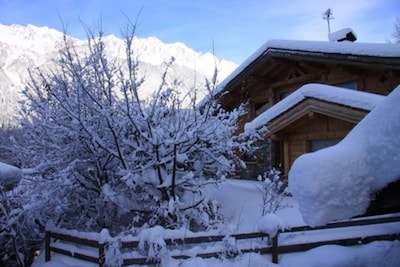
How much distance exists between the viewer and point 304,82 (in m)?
12.5

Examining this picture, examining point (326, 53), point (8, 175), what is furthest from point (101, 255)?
point (326, 53)

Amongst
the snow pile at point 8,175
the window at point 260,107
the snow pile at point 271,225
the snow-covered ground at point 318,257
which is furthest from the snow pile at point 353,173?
the window at point 260,107

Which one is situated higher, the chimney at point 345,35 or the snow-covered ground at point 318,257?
the chimney at point 345,35

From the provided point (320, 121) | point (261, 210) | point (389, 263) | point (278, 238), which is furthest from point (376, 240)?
point (320, 121)

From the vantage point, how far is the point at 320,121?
413 inches

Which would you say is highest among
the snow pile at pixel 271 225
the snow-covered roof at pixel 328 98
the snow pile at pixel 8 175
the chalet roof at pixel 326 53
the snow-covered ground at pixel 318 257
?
the chalet roof at pixel 326 53

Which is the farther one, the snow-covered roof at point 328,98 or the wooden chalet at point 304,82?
the wooden chalet at point 304,82

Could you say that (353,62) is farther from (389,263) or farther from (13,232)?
(13,232)

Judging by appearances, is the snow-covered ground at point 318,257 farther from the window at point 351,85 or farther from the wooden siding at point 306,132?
the window at point 351,85

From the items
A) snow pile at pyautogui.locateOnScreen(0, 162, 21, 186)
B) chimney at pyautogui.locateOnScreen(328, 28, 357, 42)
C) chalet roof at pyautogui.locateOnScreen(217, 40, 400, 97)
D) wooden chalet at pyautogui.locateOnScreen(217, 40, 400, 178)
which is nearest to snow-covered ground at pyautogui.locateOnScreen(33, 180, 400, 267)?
snow pile at pyautogui.locateOnScreen(0, 162, 21, 186)

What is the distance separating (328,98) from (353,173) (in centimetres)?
765

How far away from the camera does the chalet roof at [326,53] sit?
357 inches

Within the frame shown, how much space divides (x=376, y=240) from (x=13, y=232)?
804cm

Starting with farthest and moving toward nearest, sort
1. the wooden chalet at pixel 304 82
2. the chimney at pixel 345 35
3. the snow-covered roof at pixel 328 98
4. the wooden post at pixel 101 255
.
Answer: the chimney at pixel 345 35 → the wooden chalet at pixel 304 82 → the snow-covered roof at pixel 328 98 → the wooden post at pixel 101 255
